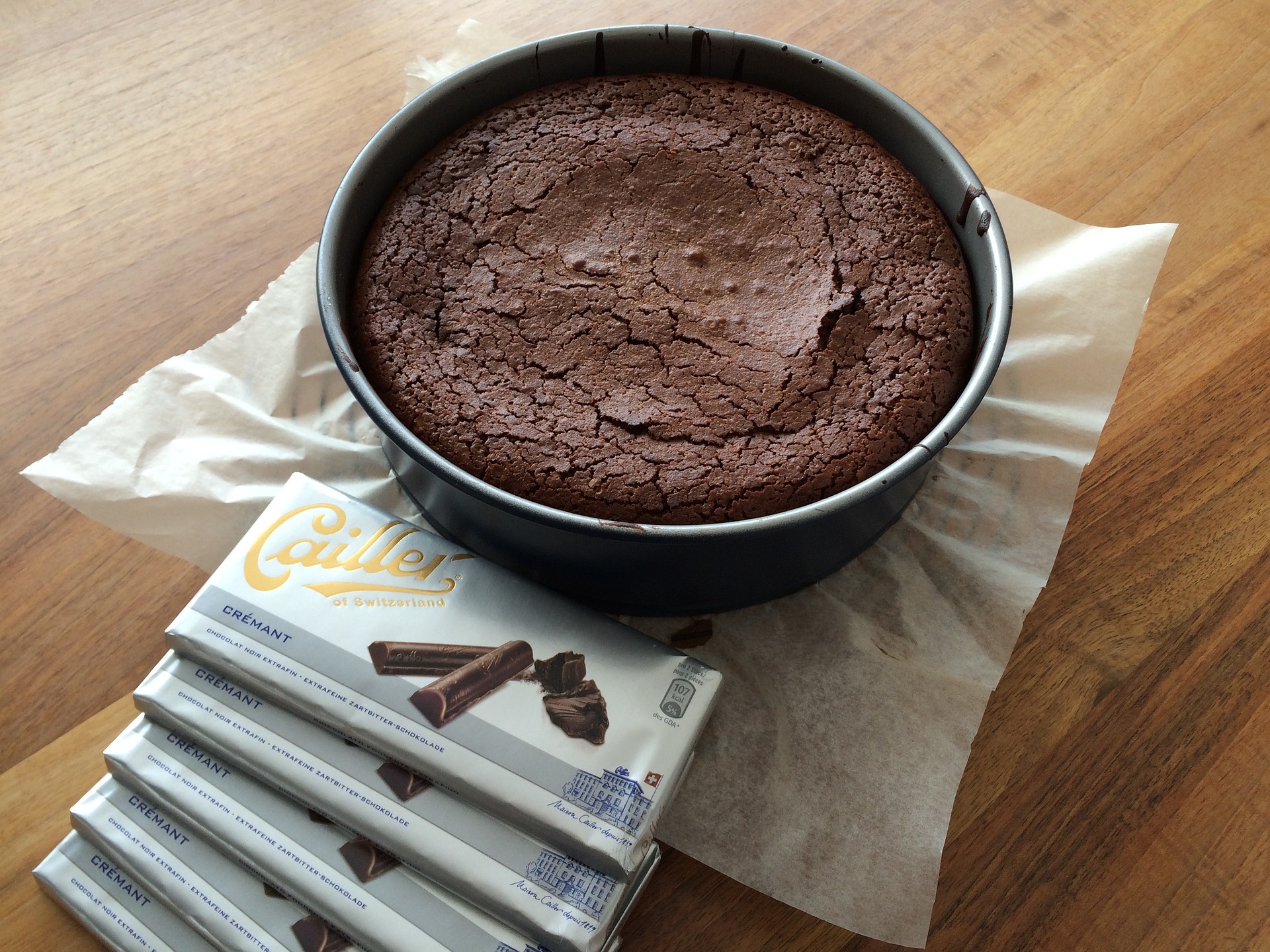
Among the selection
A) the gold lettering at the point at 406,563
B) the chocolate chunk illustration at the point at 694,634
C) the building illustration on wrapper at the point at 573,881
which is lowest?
the chocolate chunk illustration at the point at 694,634

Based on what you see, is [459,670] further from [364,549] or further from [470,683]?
[364,549]

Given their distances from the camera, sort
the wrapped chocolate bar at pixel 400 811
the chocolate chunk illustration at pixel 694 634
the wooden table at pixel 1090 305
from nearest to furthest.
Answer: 1. the wrapped chocolate bar at pixel 400 811
2. the wooden table at pixel 1090 305
3. the chocolate chunk illustration at pixel 694 634

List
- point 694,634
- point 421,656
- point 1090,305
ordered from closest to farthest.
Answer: point 421,656
point 694,634
point 1090,305

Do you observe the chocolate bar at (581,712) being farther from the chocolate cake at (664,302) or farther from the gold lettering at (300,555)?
the gold lettering at (300,555)

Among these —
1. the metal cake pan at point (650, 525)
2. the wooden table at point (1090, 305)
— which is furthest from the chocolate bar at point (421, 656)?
the wooden table at point (1090, 305)

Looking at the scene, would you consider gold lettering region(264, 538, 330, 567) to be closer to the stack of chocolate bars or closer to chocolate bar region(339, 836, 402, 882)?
the stack of chocolate bars

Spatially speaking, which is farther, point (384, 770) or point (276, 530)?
point (276, 530)

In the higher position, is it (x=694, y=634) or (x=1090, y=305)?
(x=1090, y=305)

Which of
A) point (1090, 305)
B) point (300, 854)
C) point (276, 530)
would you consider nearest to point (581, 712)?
point (300, 854)
